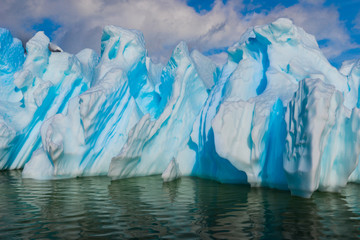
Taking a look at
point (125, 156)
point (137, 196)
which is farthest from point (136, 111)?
point (137, 196)

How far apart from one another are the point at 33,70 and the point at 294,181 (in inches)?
612

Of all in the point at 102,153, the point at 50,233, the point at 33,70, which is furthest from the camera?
the point at 33,70

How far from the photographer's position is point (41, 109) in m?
16.9

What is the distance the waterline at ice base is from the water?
130 cm

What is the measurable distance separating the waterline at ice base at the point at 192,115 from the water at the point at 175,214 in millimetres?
1295

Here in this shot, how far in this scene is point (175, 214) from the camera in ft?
20.4

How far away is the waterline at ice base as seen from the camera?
8836 mm

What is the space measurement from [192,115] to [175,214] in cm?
965

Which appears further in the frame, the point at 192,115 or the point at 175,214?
the point at 192,115

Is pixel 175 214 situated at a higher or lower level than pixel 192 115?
lower

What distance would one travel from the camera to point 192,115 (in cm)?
1561

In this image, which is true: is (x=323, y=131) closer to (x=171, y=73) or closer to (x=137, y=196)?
(x=137, y=196)

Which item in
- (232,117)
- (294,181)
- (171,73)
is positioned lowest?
(294,181)

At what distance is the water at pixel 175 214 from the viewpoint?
4.90m
